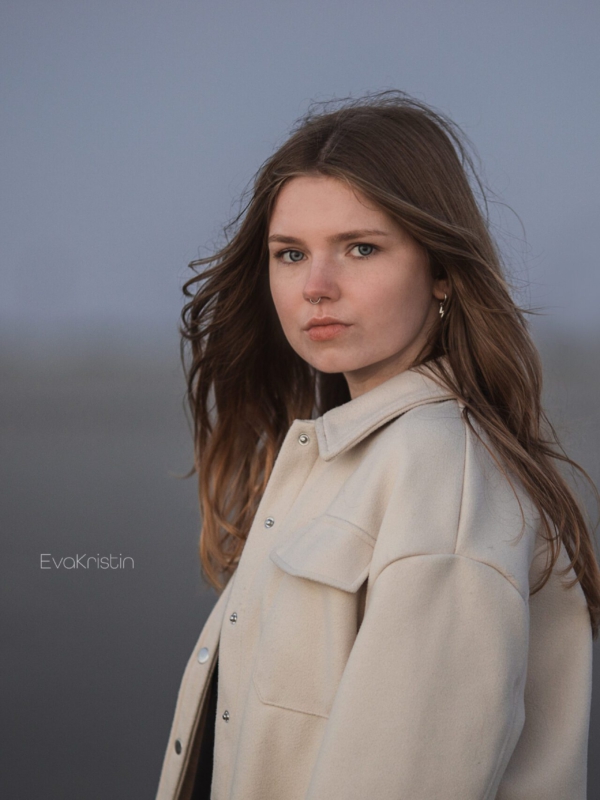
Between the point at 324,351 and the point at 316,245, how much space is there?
0.63 feet

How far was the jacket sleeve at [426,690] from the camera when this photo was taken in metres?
1.13

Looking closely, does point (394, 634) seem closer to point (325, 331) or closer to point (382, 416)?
point (382, 416)

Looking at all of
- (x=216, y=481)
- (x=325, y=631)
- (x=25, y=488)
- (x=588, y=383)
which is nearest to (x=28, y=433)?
(x=25, y=488)

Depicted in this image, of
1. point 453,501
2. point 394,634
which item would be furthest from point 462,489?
point 394,634

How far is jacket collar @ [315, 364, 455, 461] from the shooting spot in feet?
4.76

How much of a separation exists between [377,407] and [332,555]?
1.08ft

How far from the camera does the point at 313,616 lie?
4.25ft

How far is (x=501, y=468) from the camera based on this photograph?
1324 mm

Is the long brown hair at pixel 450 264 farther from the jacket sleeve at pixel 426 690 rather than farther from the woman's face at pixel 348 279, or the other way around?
the jacket sleeve at pixel 426 690

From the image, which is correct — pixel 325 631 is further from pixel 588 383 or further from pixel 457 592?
pixel 588 383

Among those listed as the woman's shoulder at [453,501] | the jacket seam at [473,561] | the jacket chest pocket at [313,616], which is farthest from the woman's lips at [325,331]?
the jacket seam at [473,561]
